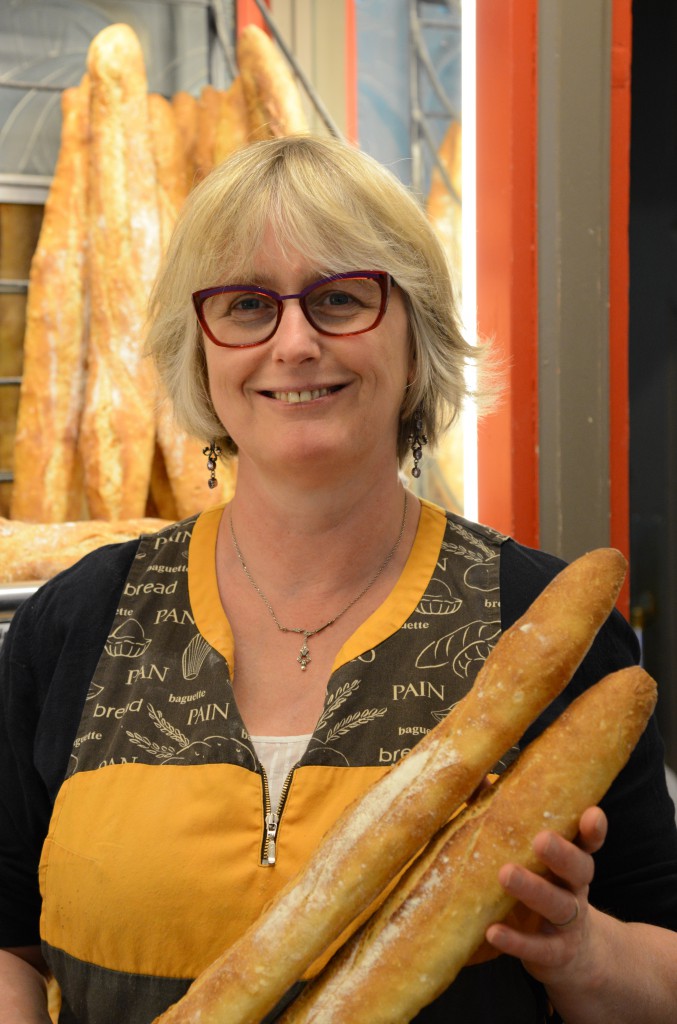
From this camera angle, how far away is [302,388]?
0.93m

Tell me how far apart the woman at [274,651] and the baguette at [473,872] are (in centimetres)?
16

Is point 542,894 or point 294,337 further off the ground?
point 294,337

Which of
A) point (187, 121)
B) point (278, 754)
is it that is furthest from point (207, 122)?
point (278, 754)

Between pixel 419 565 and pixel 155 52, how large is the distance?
126 cm

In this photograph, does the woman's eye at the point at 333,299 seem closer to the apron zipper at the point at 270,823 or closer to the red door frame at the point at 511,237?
the apron zipper at the point at 270,823

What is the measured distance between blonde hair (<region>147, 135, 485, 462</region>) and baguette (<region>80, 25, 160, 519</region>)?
0.72m

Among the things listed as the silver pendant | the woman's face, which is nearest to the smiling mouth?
the woman's face

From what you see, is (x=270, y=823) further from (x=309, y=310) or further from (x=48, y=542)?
(x=48, y=542)

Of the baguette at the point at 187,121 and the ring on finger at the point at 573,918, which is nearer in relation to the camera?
the ring on finger at the point at 573,918

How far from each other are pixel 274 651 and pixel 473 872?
392 mm

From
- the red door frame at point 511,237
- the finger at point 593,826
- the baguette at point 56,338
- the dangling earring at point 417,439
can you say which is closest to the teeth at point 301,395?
the dangling earring at point 417,439

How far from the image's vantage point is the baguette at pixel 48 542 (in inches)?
66.8

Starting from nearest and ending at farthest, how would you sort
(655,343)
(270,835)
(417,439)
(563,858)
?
(563,858) < (270,835) < (417,439) < (655,343)

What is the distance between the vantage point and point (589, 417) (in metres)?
1.69
